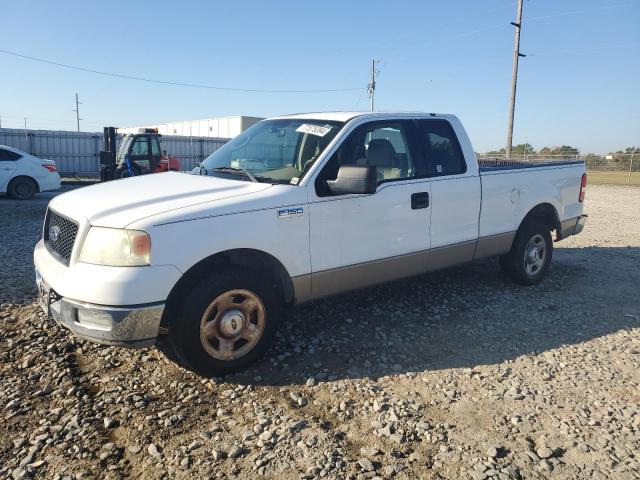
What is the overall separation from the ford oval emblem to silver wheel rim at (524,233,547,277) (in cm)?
482

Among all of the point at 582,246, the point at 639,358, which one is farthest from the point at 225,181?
the point at 582,246

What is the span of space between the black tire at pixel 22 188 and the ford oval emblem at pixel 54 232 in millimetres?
12343

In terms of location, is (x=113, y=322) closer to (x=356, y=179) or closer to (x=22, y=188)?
(x=356, y=179)

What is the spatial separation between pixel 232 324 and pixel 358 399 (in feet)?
3.37

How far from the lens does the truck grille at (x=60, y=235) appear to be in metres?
3.55

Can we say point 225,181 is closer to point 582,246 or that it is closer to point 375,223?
point 375,223

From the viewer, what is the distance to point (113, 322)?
3.22 m

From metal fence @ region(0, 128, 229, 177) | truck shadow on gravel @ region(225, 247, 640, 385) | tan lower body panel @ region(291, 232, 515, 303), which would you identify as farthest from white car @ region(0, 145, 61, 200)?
tan lower body panel @ region(291, 232, 515, 303)

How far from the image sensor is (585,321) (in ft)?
16.5

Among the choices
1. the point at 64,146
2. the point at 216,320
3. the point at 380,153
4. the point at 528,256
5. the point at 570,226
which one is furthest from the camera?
the point at 64,146

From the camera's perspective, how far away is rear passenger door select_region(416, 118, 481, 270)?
485 cm

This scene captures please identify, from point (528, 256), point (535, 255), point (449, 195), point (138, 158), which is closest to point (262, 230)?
point (449, 195)

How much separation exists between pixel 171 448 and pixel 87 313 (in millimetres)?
1028

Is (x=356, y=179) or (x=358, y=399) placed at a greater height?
(x=356, y=179)
